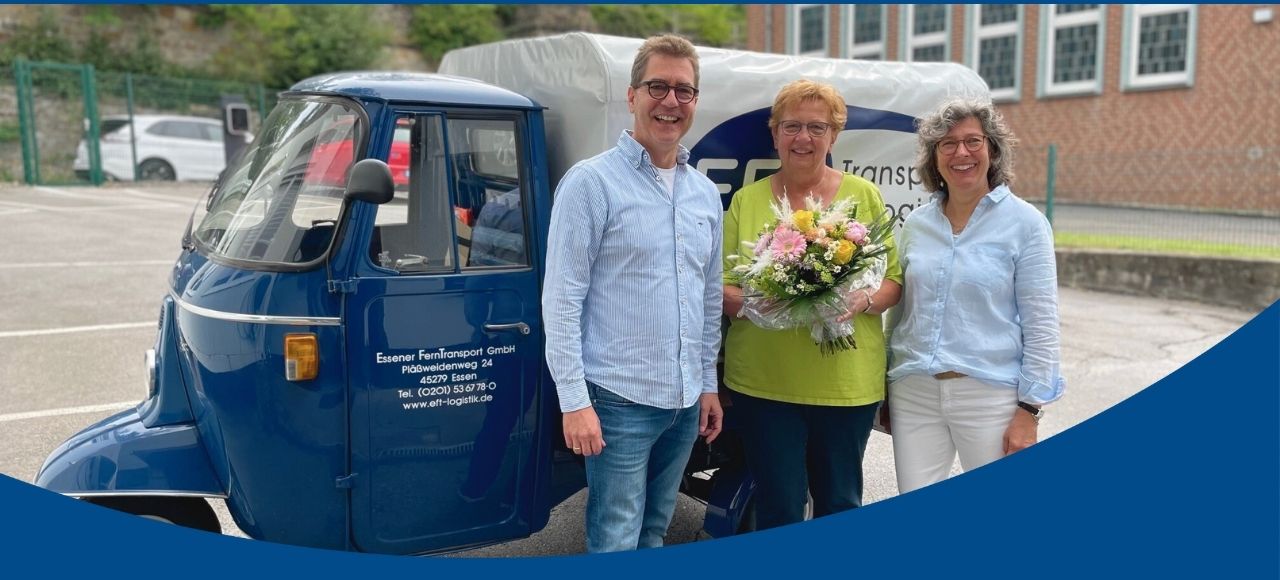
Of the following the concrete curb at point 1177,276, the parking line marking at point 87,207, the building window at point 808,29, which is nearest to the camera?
the concrete curb at point 1177,276

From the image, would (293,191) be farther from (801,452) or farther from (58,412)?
(58,412)

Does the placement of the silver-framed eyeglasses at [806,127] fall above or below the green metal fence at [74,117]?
below

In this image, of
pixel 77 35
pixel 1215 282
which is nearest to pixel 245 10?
pixel 77 35

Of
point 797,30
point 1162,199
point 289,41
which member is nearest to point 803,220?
point 1162,199

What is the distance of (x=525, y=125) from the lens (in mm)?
3258

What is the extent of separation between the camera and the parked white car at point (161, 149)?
19812 millimetres

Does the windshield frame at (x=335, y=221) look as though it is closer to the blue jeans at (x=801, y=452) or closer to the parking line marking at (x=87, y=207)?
the blue jeans at (x=801, y=452)

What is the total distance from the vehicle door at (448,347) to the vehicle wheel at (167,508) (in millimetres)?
611

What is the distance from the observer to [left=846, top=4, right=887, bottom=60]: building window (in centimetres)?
2675

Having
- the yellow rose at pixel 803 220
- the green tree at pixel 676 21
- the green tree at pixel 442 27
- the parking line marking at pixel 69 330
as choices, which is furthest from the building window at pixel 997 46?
the yellow rose at pixel 803 220

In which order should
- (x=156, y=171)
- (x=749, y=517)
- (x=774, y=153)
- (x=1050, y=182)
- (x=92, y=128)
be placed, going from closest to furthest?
(x=774, y=153) → (x=749, y=517) → (x=1050, y=182) → (x=92, y=128) → (x=156, y=171)

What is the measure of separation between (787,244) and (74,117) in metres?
21.0

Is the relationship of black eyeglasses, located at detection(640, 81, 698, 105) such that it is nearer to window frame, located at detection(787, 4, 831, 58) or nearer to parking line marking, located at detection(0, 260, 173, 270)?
parking line marking, located at detection(0, 260, 173, 270)

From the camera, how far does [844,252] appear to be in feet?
9.15
